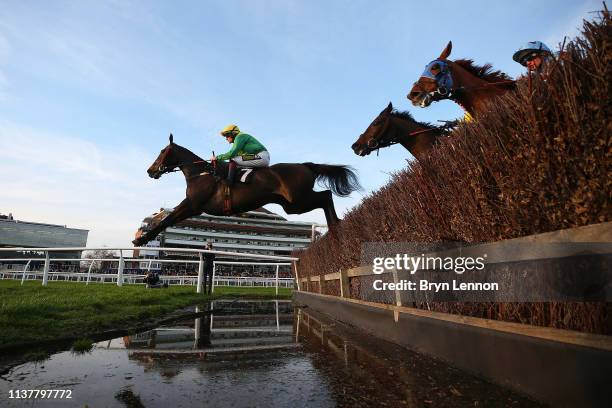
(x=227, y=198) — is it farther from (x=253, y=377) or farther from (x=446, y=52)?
(x=253, y=377)

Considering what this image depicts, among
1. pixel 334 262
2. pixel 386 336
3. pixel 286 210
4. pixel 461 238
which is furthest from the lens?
pixel 286 210

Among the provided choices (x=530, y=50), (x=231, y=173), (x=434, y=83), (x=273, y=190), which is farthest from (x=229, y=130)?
(x=530, y=50)

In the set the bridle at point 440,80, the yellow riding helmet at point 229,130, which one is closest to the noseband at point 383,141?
the bridle at point 440,80

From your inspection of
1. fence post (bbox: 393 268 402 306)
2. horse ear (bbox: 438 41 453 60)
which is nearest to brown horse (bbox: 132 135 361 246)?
horse ear (bbox: 438 41 453 60)

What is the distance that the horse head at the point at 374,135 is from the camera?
708 cm

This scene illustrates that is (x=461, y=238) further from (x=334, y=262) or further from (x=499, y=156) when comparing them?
(x=334, y=262)

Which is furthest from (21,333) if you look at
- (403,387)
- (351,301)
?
(351,301)

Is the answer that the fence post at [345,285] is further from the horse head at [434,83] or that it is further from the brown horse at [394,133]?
the horse head at [434,83]

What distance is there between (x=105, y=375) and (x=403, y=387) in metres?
1.94

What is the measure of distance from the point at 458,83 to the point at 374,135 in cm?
170

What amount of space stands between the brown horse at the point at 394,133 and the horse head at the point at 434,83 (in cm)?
41

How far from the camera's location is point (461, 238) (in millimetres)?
3035

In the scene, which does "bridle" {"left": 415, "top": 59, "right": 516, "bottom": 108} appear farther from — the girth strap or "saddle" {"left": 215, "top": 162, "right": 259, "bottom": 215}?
the girth strap

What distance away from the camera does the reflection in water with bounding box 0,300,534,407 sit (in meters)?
1.99
